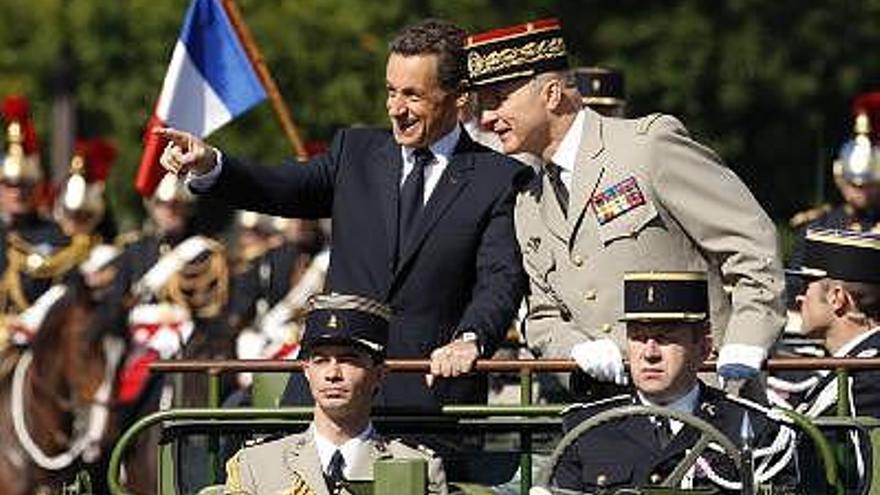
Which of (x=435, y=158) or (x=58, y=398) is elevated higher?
(x=435, y=158)

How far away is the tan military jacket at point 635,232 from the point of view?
40.5 ft

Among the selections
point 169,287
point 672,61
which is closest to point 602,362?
point 169,287

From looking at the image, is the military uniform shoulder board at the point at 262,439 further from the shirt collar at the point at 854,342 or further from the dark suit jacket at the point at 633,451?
the shirt collar at the point at 854,342

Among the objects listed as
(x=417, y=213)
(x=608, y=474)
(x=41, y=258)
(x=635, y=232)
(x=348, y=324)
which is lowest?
(x=608, y=474)

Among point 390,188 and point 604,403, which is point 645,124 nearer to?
point 390,188

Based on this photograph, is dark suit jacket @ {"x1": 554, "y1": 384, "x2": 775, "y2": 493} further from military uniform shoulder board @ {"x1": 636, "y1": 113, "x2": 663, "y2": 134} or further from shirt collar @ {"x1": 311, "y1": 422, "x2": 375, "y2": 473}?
military uniform shoulder board @ {"x1": 636, "y1": 113, "x2": 663, "y2": 134}

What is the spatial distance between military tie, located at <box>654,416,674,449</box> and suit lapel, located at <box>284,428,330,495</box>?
3.20 feet

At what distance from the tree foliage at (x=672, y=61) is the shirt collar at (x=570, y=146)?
14.3 meters

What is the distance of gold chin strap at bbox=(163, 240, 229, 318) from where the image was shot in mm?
25016

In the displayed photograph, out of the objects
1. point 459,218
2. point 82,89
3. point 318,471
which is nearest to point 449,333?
point 459,218

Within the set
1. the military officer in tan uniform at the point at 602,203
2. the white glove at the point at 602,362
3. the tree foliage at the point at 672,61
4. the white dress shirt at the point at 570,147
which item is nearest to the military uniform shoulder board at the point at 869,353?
the military officer in tan uniform at the point at 602,203

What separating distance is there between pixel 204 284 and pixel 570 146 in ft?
42.5

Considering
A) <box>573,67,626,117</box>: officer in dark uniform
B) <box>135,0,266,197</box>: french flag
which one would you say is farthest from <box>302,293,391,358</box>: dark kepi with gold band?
<box>135,0,266,197</box>: french flag

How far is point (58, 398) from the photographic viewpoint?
78.2 ft
